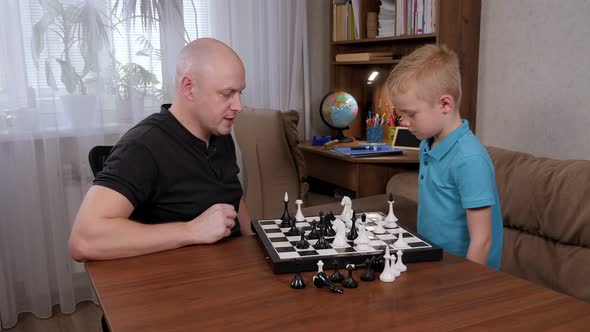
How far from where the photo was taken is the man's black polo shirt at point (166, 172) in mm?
1556

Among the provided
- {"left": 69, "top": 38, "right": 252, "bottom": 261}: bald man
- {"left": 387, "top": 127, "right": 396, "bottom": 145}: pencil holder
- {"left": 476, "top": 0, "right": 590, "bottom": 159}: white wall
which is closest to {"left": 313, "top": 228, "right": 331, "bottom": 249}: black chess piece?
{"left": 69, "top": 38, "right": 252, "bottom": 261}: bald man

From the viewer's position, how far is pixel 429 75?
1.66m

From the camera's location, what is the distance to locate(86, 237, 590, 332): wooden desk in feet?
3.33

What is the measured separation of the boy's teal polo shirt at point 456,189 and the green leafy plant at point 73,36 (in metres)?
2.10

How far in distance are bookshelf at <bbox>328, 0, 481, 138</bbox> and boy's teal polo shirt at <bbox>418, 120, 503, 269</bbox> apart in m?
1.44

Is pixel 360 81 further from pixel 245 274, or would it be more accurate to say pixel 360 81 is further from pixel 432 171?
pixel 245 274

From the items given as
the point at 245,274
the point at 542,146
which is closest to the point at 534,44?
the point at 542,146

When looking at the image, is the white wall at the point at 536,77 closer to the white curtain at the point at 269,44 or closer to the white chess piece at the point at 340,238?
the white curtain at the point at 269,44

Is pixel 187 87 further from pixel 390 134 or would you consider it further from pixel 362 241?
pixel 390 134

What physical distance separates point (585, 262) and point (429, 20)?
1663 mm

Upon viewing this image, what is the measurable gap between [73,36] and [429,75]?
7.13ft

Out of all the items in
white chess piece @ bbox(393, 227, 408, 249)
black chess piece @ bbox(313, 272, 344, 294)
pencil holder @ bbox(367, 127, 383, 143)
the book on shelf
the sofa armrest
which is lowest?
the sofa armrest

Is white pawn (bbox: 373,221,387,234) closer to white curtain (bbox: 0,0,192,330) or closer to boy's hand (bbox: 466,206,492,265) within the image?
boy's hand (bbox: 466,206,492,265)

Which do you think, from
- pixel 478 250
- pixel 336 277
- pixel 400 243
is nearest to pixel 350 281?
pixel 336 277
